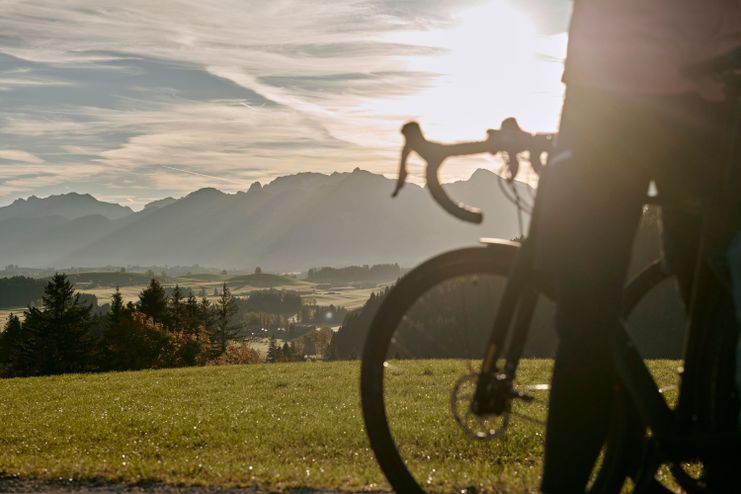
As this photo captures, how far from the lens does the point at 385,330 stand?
10.7 ft

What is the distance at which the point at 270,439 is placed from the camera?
767 cm

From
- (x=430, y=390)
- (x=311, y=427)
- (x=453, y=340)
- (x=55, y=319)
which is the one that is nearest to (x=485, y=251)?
(x=453, y=340)

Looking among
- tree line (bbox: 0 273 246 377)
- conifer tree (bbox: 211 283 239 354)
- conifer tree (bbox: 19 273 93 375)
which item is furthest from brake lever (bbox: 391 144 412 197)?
conifer tree (bbox: 211 283 239 354)

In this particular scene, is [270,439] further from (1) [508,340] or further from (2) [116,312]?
(2) [116,312]

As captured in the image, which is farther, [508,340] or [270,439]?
[270,439]

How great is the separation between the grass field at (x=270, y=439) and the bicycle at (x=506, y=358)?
16cm

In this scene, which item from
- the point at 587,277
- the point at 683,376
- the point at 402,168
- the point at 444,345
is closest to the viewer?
the point at 587,277

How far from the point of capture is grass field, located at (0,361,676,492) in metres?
4.29

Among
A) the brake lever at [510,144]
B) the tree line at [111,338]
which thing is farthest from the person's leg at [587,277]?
the tree line at [111,338]

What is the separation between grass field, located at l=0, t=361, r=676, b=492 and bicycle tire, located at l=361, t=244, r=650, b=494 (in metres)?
0.18

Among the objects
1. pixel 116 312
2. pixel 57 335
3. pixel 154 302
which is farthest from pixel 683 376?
pixel 154 302

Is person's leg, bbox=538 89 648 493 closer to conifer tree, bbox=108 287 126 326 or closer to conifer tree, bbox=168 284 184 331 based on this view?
conifer tree, bbox=108 287 126 326

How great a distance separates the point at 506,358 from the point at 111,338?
60202 millimetres

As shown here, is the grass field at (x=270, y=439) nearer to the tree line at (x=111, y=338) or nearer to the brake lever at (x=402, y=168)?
the brake lever at (x=402, y=168)
